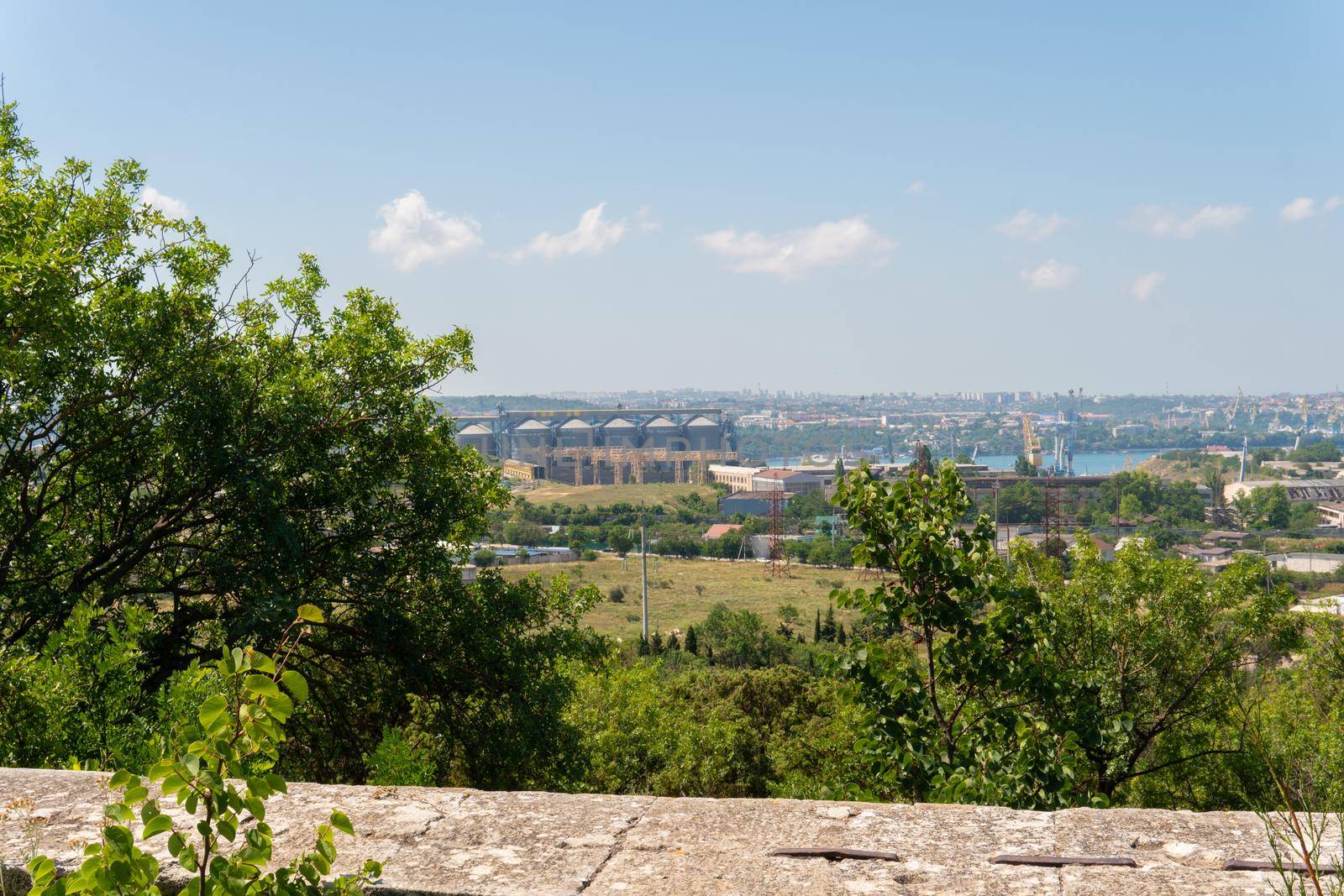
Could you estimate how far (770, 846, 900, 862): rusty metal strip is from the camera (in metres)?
1.97

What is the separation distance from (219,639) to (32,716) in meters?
3.59

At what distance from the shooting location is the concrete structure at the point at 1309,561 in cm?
6384

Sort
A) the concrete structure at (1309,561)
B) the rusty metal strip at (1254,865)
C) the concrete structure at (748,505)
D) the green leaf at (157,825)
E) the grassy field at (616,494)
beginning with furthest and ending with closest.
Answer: the grassy field at (616,494)
the concrete structure at (748,505)
the concrete structure at (1309,561)
the rusty metal strip at (1254,865)
the green leaf at (157,825)

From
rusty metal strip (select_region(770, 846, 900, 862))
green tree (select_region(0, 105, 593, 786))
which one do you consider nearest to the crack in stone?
rusty metal strip (select_region(770, 846, 900, 862))

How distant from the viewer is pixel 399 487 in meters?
7.91

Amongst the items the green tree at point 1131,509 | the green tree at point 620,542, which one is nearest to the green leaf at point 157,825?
the green tree at point 620,542

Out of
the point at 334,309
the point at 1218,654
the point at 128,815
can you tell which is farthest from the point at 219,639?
the point at 1218,654

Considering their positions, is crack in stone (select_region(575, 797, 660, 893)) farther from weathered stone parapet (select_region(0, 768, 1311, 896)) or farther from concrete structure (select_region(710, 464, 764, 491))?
concrete structure (select_region(710, 464, 764, 491))

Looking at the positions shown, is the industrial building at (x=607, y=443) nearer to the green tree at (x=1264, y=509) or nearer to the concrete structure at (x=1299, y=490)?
the concrete structure at (x=1299, y=490)

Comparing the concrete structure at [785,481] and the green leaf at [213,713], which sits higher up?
the green leaf at [213,713]

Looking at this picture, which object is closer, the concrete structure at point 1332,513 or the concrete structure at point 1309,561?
the concrete structure at point 1309,561

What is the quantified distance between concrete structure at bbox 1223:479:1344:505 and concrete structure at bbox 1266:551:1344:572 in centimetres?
3382

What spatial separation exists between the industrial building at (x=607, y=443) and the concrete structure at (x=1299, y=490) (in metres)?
64.7

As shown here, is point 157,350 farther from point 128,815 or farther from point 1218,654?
point 1218,654
